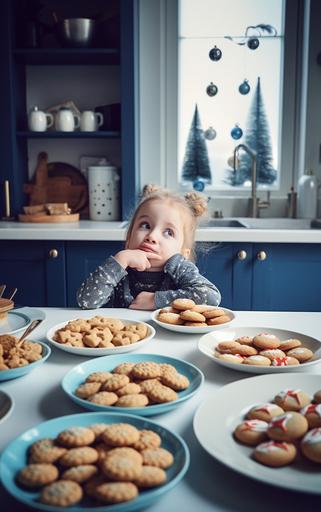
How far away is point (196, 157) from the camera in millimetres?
3213

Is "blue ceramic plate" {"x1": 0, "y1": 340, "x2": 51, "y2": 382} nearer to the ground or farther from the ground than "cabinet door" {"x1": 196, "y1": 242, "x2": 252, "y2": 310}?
farther from the ground

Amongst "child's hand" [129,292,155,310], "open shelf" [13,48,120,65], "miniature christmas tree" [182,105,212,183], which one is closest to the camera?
"child's hand" [129,292,155,310]

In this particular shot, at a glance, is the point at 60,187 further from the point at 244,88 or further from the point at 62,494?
the point at 62,494

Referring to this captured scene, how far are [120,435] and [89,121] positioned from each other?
2.45 meters

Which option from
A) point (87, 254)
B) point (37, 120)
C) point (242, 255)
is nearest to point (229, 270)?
point (242, 255)

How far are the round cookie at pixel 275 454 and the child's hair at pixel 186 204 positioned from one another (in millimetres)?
1211

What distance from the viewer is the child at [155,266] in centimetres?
154

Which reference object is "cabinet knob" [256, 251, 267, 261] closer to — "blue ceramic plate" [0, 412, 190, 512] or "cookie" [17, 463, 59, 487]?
"blue ceramic plate" [0, 412, 190, 512]

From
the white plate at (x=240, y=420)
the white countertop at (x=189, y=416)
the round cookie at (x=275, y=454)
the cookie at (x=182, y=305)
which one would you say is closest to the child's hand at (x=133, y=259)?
the white countertop at (x=189, y=416)

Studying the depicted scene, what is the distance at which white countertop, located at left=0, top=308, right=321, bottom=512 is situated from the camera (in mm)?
573

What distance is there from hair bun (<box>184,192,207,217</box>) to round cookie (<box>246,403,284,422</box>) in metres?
1.20

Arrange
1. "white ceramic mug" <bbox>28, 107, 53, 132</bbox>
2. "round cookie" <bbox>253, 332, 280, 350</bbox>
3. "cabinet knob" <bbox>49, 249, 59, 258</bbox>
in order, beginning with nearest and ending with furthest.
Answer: "round cookie" <bbox>253, 332, 280, 350</bbox> < "cabinet knob" <bbox>49, 249, 59, 258</bbox> < "white ceramic mug" <bbox>28, 107, 53, 132</bbox>

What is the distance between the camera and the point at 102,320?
1152 mm

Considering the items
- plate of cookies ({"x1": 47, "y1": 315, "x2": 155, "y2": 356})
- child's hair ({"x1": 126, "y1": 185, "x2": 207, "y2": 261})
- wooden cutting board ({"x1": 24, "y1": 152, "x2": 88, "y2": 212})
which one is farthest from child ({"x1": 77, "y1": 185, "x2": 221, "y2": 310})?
wooden cutting board ({"x1": 24, "y1": 152, "x2": 88, "y2": 212})
